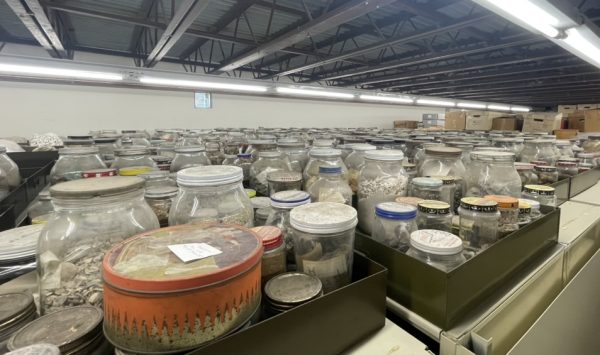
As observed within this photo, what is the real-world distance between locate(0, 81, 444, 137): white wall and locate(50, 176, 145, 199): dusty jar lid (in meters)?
7.22

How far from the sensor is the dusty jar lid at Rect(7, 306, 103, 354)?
41 centimetres

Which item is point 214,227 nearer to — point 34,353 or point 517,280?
point 34,353

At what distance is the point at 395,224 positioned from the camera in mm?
800

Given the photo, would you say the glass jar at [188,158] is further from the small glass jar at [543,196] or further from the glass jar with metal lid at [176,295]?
the small glass jar at [543,196]

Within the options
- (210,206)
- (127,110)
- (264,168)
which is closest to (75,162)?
(264,168)

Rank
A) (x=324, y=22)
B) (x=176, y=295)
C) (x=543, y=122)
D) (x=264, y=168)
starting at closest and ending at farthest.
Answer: (x=176, y=295)
(x=264, y=168)
(x=324, y=22)
(x=543, y=122)

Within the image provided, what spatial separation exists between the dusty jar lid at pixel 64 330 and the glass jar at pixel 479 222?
920 mm

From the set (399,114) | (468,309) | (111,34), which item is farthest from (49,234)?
(399,114)

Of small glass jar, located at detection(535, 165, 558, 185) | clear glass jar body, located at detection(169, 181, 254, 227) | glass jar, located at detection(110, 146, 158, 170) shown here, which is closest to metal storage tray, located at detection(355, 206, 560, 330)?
clear glass jar body, located at detection(169, 181, 254, 227)

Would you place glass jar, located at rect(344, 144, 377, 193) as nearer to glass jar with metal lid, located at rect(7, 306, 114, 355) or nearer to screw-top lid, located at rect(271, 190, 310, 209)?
screw-top lid, located at rect(271, 190, 310, 209)

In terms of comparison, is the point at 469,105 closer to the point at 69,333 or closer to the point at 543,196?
the point at 543,196

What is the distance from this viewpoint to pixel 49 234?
55 centimetres

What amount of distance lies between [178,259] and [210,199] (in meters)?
0.29

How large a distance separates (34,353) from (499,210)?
1.08 m
